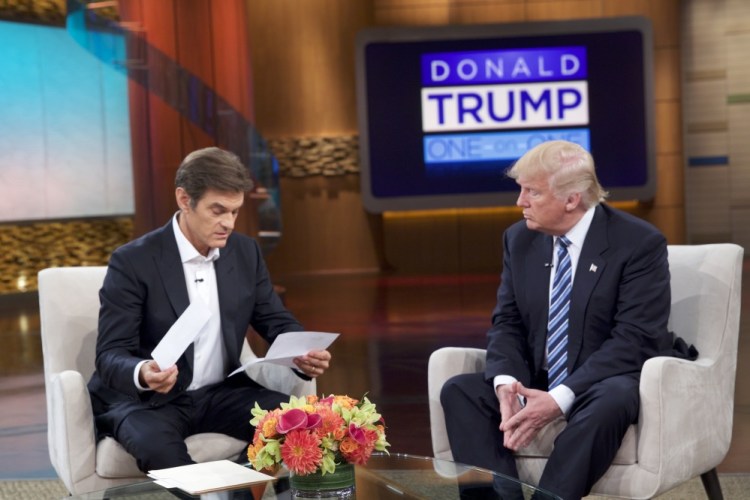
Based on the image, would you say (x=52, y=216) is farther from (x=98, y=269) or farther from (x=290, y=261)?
(x=98, y=269)

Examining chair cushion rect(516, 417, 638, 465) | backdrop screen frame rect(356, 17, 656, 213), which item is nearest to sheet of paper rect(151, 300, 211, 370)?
chair cushion rect(516, 417, 638, 465)

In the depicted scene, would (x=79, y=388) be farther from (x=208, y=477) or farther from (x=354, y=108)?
(x=354, y=108)

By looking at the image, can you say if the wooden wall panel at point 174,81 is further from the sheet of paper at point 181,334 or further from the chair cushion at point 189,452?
the sheet of paper at point 181,334

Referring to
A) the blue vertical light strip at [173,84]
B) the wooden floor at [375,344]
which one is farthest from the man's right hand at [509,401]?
the blue vertical light strip at [173,84]

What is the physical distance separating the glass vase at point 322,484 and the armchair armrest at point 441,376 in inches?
37.2

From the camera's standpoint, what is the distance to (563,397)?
3.09 meters

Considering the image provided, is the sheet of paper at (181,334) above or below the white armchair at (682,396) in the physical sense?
above

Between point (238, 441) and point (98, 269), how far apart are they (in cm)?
74

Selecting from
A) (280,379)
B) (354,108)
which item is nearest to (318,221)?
(354,108)

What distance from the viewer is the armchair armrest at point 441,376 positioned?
10.9 ft

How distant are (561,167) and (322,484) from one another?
4.22 feet

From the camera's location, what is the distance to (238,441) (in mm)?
3258

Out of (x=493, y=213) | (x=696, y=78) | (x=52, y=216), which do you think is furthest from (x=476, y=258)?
(x=52, y=216)

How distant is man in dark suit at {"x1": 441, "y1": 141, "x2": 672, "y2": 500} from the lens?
3064mm
